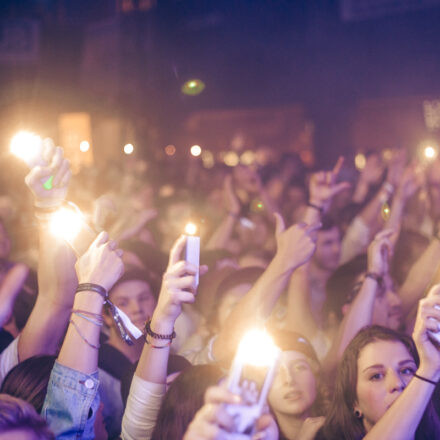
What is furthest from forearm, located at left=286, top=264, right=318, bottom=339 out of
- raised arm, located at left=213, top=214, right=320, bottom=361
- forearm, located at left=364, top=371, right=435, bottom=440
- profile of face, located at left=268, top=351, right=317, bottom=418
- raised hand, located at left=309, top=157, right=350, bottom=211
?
forearm, located at left=364, top=371, right=435, bottom=440

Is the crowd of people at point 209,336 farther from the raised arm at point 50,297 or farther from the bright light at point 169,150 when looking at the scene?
the bright light at point 169,150

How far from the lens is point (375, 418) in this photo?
5.88 ft

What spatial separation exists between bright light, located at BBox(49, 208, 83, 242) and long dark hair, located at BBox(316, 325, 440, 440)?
3.90ft

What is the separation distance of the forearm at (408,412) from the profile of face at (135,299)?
1601 mm

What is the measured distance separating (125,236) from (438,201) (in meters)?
2.74

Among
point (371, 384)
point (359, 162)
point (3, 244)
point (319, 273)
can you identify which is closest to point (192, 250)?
point (371, 384)

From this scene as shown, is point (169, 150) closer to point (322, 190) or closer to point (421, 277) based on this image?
point (322, 190)

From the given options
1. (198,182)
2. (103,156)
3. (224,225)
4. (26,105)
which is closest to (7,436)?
(224,225)

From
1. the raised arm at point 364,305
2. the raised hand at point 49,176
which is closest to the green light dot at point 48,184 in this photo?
the raised hand at point 49,176

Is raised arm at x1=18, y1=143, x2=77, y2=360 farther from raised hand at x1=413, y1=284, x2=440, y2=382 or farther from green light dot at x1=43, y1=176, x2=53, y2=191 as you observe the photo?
raised hand at x1=413, y1=284, x2=440, y2=382

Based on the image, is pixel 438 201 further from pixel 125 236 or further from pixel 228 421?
pixel 228 421

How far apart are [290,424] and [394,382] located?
52cm

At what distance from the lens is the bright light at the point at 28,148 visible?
1.60 meters

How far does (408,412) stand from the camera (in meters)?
1.46
